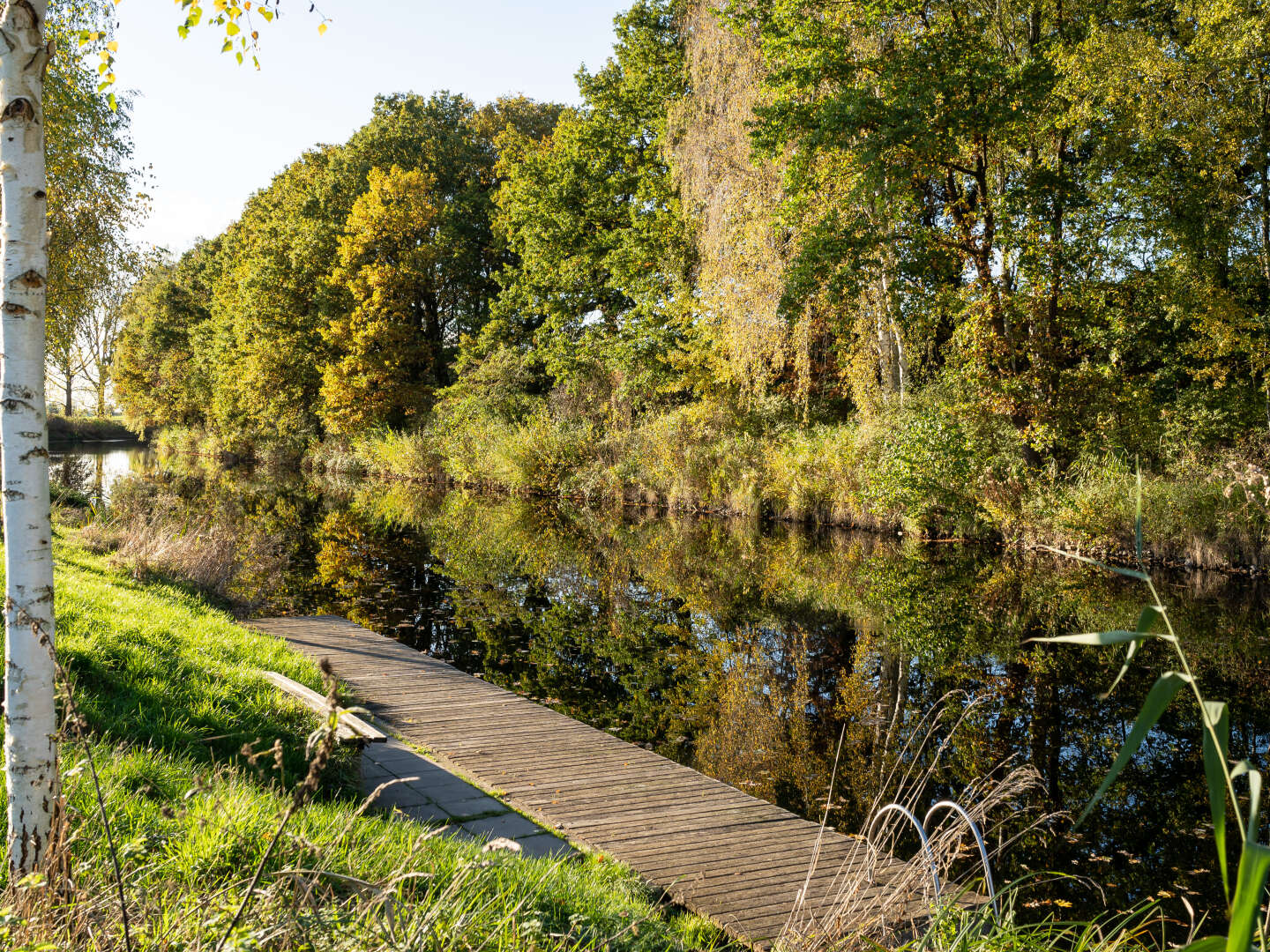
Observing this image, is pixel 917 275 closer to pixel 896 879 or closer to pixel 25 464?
pixel 896 879

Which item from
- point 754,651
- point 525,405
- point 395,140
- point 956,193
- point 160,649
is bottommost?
point 754,651

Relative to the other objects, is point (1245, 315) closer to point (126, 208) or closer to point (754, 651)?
point (754, 651)

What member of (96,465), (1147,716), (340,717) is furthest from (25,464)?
(96,465)

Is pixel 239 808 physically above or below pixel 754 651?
above

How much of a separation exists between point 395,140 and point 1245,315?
3287cm

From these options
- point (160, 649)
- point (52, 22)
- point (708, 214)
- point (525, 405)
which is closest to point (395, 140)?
point (525, 405)

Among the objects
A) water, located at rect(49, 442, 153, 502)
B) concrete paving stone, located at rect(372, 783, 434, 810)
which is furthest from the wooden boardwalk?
water, located at rect(49, 442, 153, 502)

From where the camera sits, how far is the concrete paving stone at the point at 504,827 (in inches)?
202

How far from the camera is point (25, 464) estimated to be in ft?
9.16

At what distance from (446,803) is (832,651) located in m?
6.31

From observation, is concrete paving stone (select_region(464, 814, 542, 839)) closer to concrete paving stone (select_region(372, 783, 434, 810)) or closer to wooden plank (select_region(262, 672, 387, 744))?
concrete paving stone (select_region(372, 783, 434, 810))

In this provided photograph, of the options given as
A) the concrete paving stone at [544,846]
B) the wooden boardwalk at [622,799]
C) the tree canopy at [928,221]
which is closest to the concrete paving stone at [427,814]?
the concrete paving stone at [544,846]

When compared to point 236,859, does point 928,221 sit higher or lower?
higher

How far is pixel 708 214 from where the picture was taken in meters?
21.6
